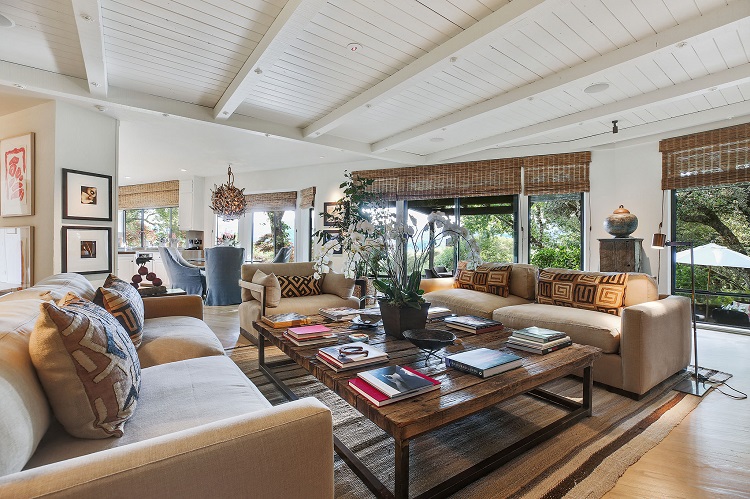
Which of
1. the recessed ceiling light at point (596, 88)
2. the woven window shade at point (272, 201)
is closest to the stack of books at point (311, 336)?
the recessed ceiling light at point (596, 88)

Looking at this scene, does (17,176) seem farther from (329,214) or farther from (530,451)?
(530,451)

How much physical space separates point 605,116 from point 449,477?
13.0 ft

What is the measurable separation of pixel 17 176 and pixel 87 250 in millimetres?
1033

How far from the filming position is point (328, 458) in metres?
0.98

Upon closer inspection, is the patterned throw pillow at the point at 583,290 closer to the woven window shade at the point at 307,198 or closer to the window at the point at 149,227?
the woven window shade at the point at 307,198

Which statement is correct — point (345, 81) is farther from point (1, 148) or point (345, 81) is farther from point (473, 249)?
point (1, 148)

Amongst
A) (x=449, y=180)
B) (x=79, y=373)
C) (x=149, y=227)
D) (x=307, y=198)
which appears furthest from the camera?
(x=149, y=227)

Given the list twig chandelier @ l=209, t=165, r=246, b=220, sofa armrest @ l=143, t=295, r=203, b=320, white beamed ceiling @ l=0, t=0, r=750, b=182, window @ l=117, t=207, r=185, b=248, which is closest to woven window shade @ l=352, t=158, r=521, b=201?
white beamed ceiling @ l=0, t=0, r=750, b=182

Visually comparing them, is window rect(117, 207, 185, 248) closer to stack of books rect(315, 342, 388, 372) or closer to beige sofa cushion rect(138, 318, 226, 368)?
beige sofa cushion rect(138, 318, 226, 368)

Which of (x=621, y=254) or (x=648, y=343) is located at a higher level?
(x=621, y=254)

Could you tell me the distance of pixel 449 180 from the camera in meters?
6.04

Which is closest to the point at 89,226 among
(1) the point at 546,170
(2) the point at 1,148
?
(2) the point at 1,148

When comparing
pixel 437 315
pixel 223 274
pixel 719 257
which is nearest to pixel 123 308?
pixel 437 315

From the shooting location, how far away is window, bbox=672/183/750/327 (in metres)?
4.30
